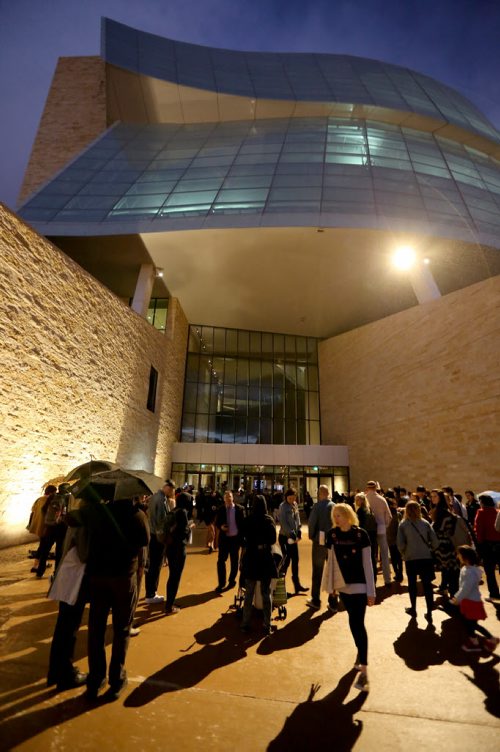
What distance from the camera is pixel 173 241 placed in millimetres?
16281

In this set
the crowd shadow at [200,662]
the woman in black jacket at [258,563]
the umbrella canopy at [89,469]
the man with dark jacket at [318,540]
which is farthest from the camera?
the umbrella canopy at [89,469]

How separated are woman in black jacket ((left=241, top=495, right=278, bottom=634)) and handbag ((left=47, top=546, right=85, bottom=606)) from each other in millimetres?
1935

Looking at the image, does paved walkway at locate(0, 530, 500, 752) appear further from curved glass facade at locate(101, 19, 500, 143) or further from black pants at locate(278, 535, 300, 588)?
curved glass facade at locate(101, 19, 500, 143)

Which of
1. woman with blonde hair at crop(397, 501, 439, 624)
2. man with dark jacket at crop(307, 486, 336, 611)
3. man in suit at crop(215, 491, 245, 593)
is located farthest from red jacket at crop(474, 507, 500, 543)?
man in suit at crop(215, 491, 245, 593)

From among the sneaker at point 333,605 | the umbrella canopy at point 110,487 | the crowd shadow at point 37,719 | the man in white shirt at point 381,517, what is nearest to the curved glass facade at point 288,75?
the man in white shirt at point 381,517

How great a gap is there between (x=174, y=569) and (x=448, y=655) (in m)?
3.25

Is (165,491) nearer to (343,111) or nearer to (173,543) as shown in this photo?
(173,543)

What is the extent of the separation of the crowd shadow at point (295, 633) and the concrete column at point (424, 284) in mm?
14607

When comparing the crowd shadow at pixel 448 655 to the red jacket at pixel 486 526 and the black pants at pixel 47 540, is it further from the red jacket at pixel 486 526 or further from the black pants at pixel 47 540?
the black pants at pixel 47 540

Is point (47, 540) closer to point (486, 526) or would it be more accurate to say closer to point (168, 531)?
point (168, 531)

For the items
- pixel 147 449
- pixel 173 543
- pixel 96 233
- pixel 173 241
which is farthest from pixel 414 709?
pixel 96 233

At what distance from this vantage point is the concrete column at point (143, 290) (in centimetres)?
1694

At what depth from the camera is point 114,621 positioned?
2824 millimetres

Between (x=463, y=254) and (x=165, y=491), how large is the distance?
1782 centimetres
